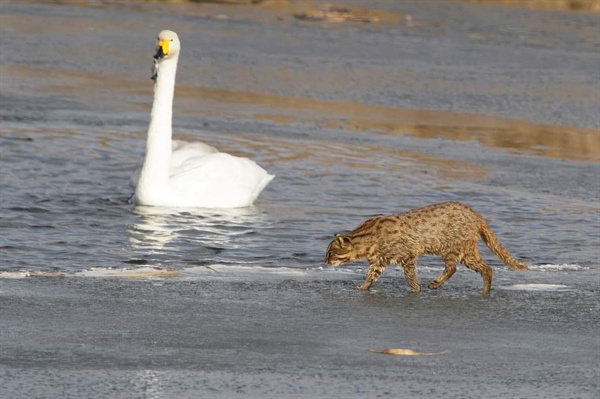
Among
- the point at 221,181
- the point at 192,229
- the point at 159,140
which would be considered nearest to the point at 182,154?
the point at 159,140

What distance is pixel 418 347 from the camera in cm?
655

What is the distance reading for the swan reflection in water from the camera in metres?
9.45

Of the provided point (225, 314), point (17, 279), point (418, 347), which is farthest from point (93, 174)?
point (418, 347)

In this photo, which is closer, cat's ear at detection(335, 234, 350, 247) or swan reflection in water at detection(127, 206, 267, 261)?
cat's ear at detection(335, 234, 350, 247)

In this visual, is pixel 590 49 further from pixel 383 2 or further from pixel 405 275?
pixel 405 275

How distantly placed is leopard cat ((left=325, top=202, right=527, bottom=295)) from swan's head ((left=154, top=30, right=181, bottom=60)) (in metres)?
4.55

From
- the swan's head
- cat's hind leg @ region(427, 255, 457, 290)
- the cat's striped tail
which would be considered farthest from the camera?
the swan's head

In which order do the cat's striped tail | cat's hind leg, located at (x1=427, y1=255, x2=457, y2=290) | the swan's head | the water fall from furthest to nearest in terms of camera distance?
the swan's head < the cat's striped tail < cat's hind leg, located at (x1=427, y1=255, x2=457, y2=290) < the water

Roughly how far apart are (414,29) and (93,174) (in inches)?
570

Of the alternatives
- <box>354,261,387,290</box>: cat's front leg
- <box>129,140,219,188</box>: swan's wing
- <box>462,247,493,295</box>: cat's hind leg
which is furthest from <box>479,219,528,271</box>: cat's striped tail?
<box>129,140,219,188</box>: swan's wing

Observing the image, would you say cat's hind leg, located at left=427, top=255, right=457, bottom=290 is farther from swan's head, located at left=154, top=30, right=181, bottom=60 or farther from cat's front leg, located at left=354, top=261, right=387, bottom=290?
swan's head, located at left=154, top=30, right=181, bottom=60

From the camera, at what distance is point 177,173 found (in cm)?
1183

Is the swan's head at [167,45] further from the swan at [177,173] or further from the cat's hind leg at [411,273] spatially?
the cat's hind leg at [411,273]

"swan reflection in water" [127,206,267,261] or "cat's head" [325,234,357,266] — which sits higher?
"cat's head" [325,234,357,266]
